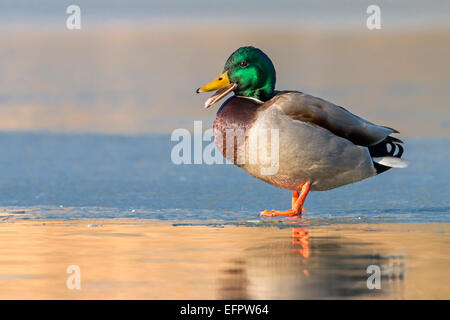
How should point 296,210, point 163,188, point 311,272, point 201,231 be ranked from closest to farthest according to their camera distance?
point 311,272, point 201,231, point 296,210, point 163,188

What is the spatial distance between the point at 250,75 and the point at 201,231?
1439 mm

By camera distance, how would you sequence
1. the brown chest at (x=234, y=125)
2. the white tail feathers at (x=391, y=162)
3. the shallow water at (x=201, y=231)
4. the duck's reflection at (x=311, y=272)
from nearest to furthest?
the duck's reflection at (x=311, y=272) → the shallow water at (x=201, y=231) → the brown chest at (x=234, y=125) → the white tail feathers at (x=391, y=162)

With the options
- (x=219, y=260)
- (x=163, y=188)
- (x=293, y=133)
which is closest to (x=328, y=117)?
(x=293, y=133)

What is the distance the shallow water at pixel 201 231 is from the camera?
14.0ft

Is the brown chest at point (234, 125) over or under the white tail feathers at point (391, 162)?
over

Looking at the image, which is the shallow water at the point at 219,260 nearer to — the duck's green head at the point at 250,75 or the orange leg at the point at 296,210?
the orange leg at the point at 296,210

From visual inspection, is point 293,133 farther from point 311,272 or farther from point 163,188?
point 311,272

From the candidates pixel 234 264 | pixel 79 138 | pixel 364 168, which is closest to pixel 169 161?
pixel 79 138

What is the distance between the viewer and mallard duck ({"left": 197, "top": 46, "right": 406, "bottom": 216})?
6516 millimetres

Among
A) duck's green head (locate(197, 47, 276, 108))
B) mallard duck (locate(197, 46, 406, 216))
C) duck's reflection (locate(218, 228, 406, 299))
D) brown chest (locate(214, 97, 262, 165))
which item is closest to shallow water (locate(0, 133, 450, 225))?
mallard duck (locate(197, 46, 406, 216))

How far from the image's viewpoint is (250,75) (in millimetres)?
6871

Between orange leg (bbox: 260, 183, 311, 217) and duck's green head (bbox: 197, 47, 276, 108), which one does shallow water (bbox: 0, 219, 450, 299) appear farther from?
duck's green head (bbox: 197, 47, 276, 108)

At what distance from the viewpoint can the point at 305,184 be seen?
22.5 ft

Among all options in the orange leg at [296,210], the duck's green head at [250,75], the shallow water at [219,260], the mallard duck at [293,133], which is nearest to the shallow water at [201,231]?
the shallow water at [219,260]
